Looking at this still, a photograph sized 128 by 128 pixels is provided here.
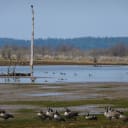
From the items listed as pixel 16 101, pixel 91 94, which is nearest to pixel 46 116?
pixel 16 101

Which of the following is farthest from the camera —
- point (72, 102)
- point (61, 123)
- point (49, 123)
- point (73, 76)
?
point (73, 76)

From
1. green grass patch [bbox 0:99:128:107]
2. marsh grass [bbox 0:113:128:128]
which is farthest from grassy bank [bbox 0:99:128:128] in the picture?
green grass patch [bbox 0:99:128:107]

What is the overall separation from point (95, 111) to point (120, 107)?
2.67 meters

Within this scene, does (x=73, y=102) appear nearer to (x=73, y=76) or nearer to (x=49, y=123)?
(x=49, y=123)

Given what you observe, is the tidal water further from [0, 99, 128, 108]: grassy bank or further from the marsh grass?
the marsh grass

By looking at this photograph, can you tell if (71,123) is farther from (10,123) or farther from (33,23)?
(33,23)

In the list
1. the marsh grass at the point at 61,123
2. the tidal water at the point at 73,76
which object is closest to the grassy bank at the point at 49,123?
the marsh grass at the point at 61,123

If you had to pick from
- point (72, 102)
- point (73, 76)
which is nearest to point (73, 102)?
point (72, 102)

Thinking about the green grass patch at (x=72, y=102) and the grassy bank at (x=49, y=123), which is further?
the green grass patch at (x=72, y=102)

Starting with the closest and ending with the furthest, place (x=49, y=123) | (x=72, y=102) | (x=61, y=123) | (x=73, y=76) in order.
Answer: (x=61, y=123) < (x=49, y=123) < (x=72, y=102) < (x=73, y=76)

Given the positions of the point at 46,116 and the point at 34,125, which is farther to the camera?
the point at 46,116

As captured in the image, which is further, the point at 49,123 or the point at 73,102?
the point at 73,102

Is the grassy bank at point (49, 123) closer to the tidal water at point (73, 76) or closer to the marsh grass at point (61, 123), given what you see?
the marsh grass at point (61, 123)

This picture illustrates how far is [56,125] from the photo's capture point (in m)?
28.0
